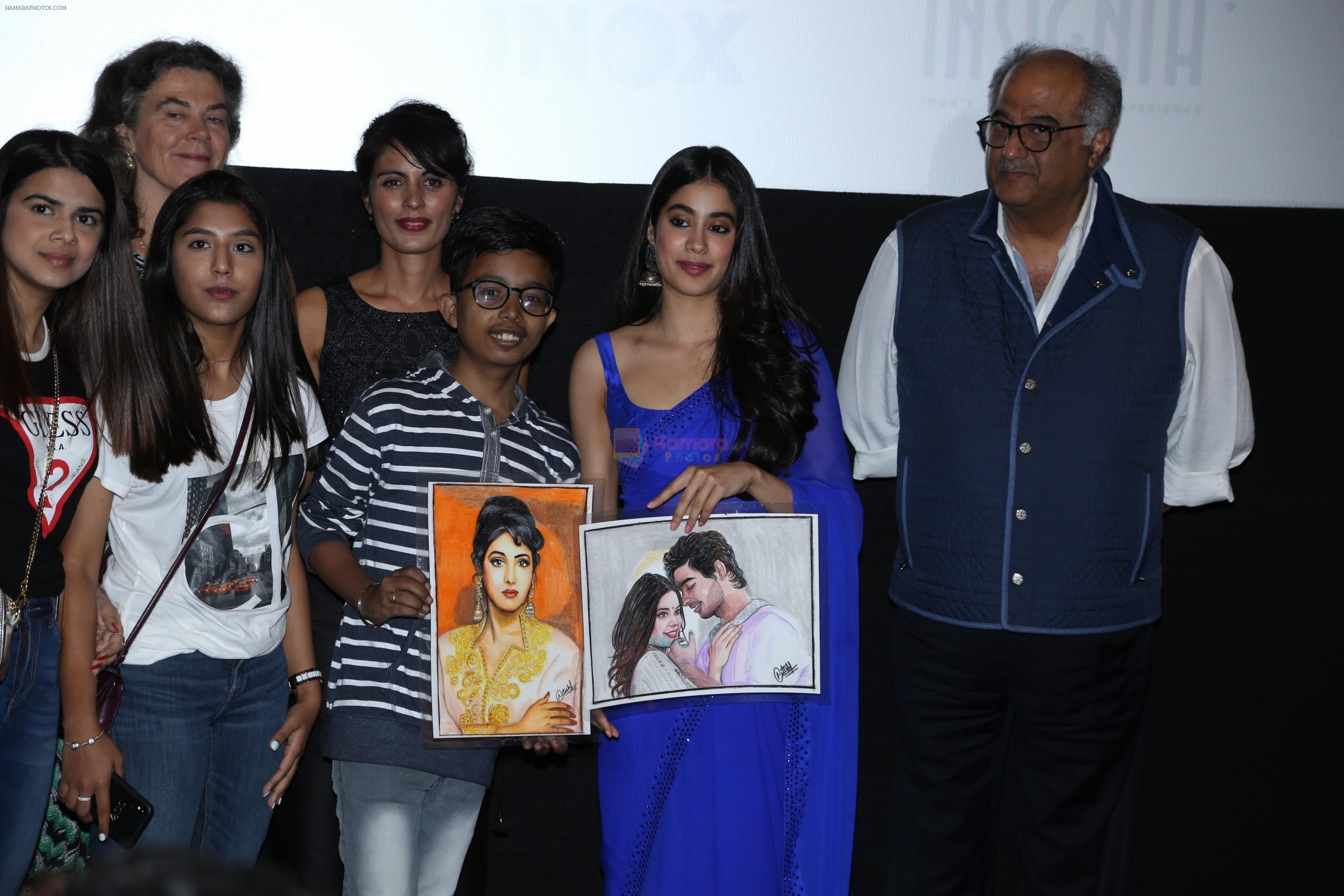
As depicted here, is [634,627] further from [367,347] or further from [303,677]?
[367,347]

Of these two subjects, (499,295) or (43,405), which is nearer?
(43,405)

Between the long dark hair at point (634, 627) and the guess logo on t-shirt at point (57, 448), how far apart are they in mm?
969

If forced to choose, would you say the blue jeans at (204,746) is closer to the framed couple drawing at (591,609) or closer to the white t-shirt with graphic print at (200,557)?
the white t-shirt with graphic print at (200,557)

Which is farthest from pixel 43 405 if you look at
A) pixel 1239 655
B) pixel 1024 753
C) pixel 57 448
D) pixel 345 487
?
pixel 1239 655

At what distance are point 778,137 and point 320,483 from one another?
5.32 feet

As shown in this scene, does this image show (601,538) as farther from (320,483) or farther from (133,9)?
(133,9)

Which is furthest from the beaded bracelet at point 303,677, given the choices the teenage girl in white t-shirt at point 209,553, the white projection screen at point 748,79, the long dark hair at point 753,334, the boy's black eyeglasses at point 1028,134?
the boy's black eyeglasses at point 1028,134

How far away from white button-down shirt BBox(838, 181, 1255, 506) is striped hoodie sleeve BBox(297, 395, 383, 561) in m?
1.17

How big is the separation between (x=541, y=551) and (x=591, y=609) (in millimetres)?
140

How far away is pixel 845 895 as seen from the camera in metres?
2.42

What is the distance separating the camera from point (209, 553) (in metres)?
2.08

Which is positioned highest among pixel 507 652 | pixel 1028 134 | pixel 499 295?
pixel 1028 134

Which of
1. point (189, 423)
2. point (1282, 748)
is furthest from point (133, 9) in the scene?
point (1282, 748)

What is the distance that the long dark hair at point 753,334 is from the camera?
2379mm
